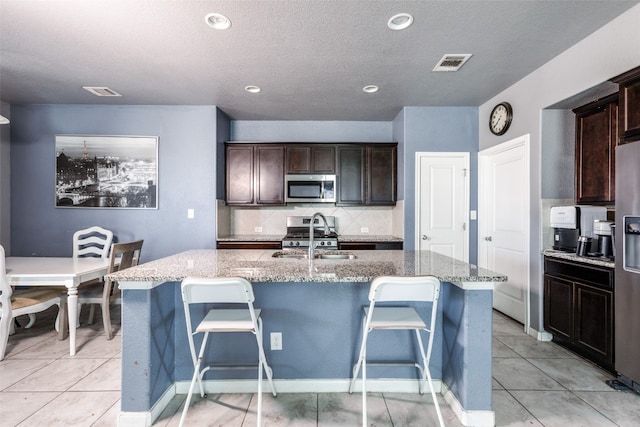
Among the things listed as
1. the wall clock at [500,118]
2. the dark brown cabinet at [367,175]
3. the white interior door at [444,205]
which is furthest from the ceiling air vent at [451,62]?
the dark brown cabinet at [367,175]

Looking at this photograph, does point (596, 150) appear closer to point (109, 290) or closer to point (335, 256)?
point (335, 256)

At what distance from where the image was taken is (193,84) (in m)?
3.34

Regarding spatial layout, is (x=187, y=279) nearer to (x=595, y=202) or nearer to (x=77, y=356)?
(x=77, y=356)

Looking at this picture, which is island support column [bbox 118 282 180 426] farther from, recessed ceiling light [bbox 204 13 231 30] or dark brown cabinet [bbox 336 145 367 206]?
dark brown cabinet [bbox 336 145 367 206]

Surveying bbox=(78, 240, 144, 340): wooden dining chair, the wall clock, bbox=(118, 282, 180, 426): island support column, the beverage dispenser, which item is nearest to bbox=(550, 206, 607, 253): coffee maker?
the beverage dispenser

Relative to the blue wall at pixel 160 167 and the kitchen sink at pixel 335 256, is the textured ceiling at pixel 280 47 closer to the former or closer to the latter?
the blue wall at pixel 160 167

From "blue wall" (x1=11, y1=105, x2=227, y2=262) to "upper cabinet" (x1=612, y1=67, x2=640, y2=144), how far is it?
3965 millimetres

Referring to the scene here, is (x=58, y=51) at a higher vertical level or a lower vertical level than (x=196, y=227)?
higher

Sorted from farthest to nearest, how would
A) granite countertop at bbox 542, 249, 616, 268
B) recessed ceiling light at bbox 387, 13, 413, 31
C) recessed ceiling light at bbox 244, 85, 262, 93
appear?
recessed ceiling light at bbox 244, 85, 262, 93 < granite countertop at bbox 542, 249, 616, 268 < recessed ceiling light at bbox 387, 13, 413, 31

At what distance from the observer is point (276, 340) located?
208cm

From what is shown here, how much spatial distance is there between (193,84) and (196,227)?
5.81ft

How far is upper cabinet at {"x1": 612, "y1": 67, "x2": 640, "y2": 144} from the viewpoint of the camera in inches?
79.0

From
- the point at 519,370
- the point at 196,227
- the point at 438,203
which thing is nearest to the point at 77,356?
the point at 196,227

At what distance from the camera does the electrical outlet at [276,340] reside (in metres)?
2.08
